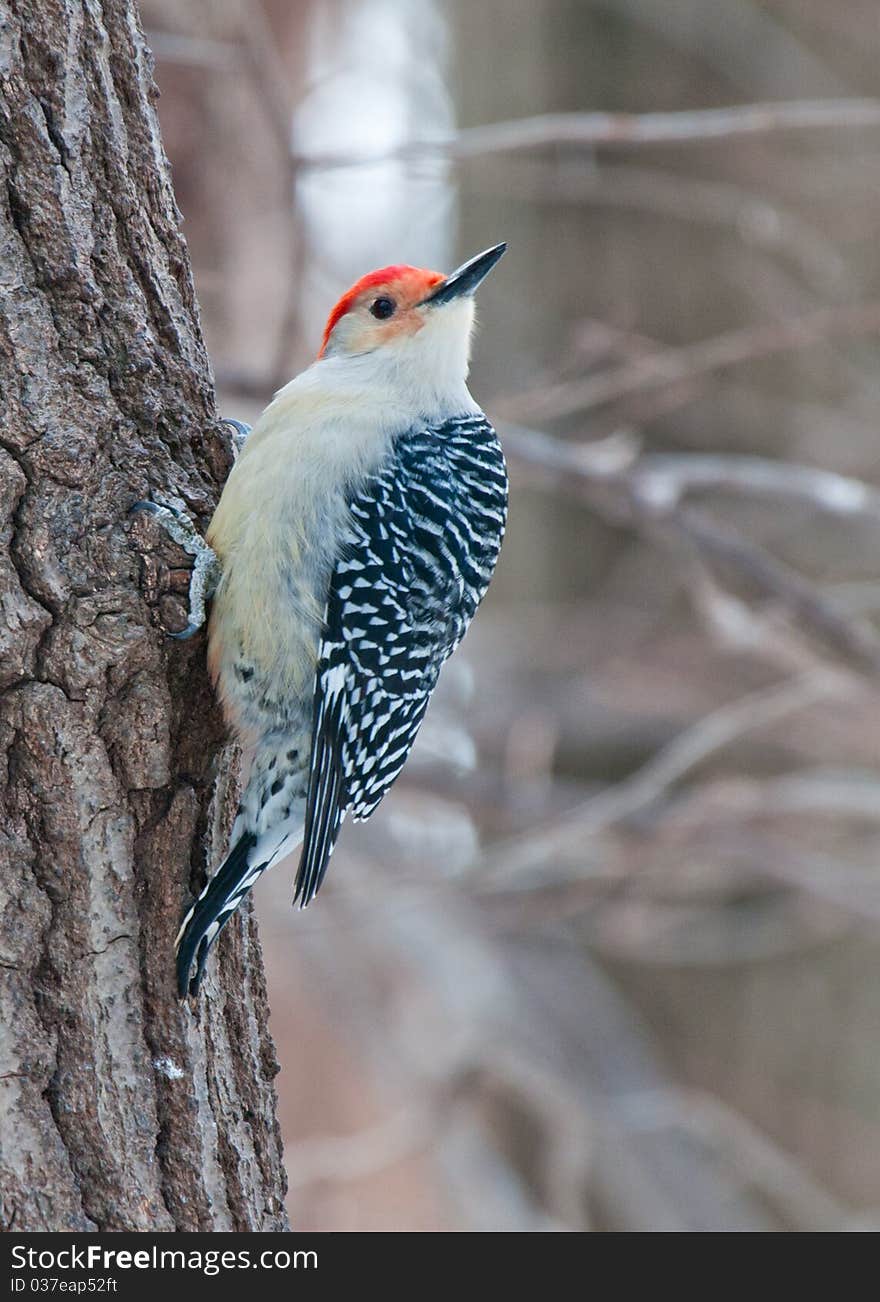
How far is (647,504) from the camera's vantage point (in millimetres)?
4445

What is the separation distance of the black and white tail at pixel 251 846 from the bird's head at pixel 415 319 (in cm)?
115

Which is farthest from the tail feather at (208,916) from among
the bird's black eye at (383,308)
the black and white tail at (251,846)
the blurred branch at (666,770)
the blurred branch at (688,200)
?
the blurred branch at (688,200)

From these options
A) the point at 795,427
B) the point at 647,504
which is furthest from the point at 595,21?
the point at 647,504

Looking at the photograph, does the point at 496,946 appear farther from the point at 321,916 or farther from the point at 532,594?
the point at 532,594

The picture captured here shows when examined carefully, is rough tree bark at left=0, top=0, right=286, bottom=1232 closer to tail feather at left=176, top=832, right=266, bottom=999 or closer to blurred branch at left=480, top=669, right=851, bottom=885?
tail feather at left=176, top=832, right=266, bottom=999

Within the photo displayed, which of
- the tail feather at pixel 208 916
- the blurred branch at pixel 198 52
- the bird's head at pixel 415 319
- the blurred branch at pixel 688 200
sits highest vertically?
the blurred branch at pixel 688 200

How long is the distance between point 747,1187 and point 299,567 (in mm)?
5385

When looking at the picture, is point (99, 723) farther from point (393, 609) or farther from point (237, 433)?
point (237, 433)

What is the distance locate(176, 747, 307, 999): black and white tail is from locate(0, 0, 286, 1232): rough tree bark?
0.04 meters

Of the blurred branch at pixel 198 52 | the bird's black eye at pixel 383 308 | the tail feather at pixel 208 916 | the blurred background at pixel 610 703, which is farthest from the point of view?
the blurred background at pixel 610 703

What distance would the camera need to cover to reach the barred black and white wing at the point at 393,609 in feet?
9.36

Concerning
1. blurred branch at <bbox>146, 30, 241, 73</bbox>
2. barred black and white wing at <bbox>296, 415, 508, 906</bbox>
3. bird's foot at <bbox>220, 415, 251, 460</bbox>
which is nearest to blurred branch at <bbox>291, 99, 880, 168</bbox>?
blurred branch at <bbox>146, 30, 241, 73</bbox>

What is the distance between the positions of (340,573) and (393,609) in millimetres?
140

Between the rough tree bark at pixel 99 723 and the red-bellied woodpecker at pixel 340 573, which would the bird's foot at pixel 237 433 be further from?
the rough tree bark at pixel 99 723
